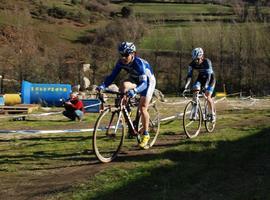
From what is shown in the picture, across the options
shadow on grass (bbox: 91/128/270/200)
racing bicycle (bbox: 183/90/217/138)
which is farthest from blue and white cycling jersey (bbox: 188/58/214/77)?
shadow on grass (bbox: 91/128/270/200)

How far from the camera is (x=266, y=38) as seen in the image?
→ 43.5m

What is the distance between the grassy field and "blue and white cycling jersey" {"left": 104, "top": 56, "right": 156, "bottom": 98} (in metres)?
1.07

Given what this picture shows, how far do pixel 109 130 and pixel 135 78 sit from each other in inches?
40.2

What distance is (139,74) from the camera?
8211 millimetres

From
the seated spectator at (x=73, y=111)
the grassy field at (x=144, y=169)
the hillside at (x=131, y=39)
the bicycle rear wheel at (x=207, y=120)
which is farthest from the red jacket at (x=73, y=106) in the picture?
the hillside at (x=131, y=39)

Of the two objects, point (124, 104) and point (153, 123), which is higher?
point (124, 104)

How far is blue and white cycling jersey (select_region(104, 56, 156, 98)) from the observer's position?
320 inches

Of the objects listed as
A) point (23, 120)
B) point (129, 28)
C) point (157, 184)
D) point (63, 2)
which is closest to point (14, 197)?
point (157, 184)

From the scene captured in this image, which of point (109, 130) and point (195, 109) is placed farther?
point (195, 109)

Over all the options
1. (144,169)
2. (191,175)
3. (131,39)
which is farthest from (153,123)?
(131,39)

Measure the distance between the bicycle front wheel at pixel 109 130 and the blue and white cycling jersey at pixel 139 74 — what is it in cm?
56

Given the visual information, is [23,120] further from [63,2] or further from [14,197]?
[63,2]

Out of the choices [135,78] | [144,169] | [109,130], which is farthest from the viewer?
[135,78]

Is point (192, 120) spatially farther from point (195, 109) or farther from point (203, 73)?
point (203, 73)
